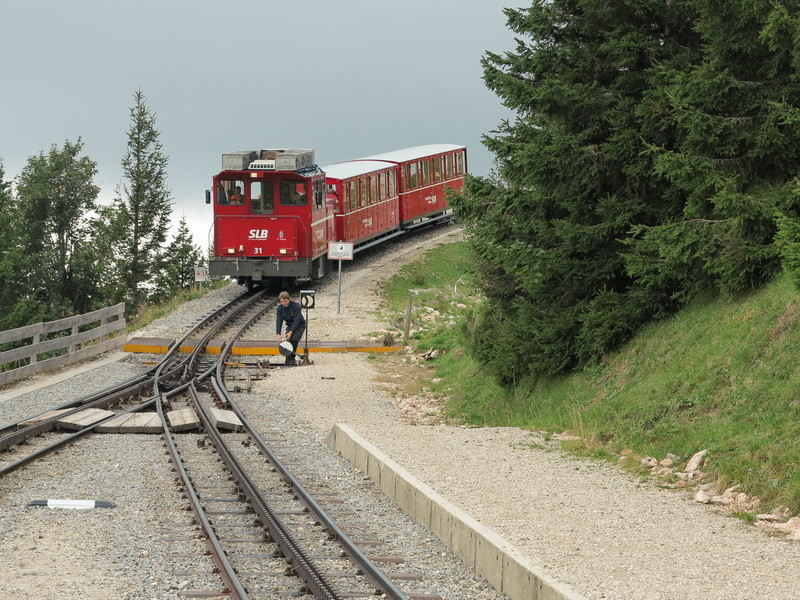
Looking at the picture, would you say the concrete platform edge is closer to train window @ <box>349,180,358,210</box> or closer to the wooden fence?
the wooden fence

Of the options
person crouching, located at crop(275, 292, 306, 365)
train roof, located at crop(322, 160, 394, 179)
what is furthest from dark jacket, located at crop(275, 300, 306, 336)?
train roof, located at crop(322, 160, 394, 179)

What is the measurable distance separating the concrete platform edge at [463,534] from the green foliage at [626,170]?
4331 mm

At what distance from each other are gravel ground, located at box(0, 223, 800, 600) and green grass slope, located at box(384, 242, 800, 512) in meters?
0.60

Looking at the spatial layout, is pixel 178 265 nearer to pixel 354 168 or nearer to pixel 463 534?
pixel 354 168

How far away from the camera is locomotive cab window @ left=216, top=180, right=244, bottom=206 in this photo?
32.8 m

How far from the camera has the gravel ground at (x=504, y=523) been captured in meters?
8.07

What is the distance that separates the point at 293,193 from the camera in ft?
107

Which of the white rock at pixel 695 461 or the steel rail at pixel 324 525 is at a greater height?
the white rock at pixel 695 461

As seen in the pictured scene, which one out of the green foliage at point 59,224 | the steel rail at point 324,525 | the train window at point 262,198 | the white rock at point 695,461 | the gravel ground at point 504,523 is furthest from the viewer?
the green foliage at point 59,224

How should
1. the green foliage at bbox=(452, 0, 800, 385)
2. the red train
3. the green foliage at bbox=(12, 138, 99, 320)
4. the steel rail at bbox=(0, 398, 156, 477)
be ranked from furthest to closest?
1. the green foliage at bbox=(12, 138, 99, 320)
2. the red train
3. the green foliage at bbox=(452, 0, 800, 385)
4. the steel rail at bbox=(0, 398, 156, 477)

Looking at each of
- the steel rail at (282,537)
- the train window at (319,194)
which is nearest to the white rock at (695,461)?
the steel rail at (282,537)

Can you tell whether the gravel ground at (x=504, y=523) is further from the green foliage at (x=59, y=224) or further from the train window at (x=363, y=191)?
the green foliage at (x=59, y=224)

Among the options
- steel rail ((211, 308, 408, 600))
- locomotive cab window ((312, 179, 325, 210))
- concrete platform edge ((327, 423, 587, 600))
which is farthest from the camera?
locomotive cab window ((312, 179, 325, 210))

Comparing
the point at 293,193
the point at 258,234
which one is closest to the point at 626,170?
the point at 293,193
